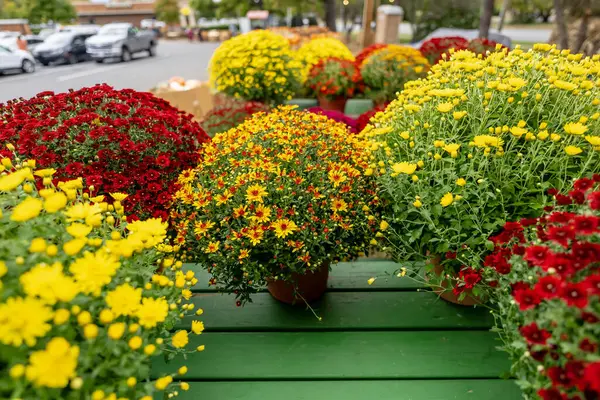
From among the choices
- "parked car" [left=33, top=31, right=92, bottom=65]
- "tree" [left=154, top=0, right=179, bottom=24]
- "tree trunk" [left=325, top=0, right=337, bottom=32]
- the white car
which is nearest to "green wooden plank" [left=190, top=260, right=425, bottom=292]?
the white car

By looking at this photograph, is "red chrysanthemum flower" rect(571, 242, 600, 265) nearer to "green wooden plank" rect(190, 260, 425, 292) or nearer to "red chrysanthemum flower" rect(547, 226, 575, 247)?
"red chrysanthemum flower" rect(547, 226, 575, 247)

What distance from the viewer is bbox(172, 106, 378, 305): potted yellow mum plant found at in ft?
5.04

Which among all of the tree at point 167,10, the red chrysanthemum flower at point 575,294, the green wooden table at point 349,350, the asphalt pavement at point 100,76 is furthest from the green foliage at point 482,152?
the tree at point 167,10

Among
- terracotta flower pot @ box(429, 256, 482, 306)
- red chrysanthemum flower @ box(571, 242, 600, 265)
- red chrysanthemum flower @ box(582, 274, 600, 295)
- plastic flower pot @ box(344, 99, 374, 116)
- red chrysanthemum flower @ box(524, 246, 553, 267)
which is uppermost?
red chrysanthemum flower @ box(571, 242, 600, 265)

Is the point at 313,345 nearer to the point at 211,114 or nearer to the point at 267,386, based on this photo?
the point at 267,386

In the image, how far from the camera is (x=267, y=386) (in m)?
1.46

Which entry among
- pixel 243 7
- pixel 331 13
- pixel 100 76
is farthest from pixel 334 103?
pixel 243 7

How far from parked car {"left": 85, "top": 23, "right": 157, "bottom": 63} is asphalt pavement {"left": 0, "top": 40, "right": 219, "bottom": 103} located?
1.36 ft

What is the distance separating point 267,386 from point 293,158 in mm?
827

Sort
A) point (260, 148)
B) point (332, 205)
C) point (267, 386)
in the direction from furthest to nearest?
1. point (260, 148)
2. point (332, 205)
3. point (267, 386)

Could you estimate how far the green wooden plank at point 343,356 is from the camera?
59.0 inches

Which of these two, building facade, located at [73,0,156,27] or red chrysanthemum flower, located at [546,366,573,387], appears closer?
red chrysanthemum flower, located at [546,366,573,387]

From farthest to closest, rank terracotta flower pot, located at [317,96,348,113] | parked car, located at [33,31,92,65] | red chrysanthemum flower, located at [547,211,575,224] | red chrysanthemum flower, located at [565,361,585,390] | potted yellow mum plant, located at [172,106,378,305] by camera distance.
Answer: parked car, located at [33,31,92,65]
terracotta flower pot, located at [317,96,348,113]
potted yellow mum plant, located at [172,106,378,305]
red chrysanthemum flower, located at [547,211,575,224]
red chrysanthemum flower, located at [565,361,585,390]

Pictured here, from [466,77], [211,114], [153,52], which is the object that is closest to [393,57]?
A: [211,114]
